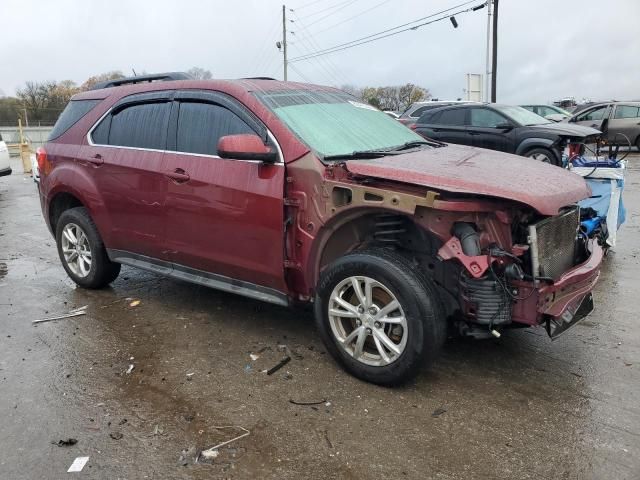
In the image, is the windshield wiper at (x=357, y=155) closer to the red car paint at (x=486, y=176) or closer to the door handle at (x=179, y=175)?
the red car paint at (x=486, y=176)

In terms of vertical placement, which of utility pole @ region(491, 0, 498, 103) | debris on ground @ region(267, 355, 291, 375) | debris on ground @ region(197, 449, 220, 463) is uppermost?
utility pole @ region(491, 0, 498, 103)

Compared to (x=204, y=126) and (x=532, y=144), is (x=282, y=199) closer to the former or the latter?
(x=204, y=126)

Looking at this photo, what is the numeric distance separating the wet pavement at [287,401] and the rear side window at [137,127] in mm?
1447

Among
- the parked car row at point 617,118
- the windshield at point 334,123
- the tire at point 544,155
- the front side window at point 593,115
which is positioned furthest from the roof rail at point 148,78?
the front side window at point 593,115

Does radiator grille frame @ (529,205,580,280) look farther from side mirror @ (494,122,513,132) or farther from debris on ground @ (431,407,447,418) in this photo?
side mirror @ (494,122,513,132)

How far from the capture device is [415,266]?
3.32 m

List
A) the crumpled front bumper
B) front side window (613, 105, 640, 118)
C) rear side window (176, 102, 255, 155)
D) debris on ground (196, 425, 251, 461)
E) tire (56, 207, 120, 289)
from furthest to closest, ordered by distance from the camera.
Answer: front side window (613, 105, 640, 118)
tire (56, 207, 120, 289)
rear side window (176, 102, 255, 155)
the crumpled front bumper
debris on ground (196, 425, 251, 461)

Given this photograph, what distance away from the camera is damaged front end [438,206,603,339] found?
3100mm

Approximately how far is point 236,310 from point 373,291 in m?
1.77

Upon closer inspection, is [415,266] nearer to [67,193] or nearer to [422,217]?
[422,217]

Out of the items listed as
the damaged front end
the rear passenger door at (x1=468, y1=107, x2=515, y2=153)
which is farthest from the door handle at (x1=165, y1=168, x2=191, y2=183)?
the rear passenger door at (x1=468, y1=107, x2=515, y2=153)

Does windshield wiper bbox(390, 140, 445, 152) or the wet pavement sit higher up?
windshield wiper bbox(390, 140, 445, 152)

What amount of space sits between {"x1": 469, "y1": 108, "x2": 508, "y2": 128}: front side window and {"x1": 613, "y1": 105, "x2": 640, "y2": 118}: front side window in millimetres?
9700

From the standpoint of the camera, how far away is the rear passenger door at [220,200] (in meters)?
3.75
